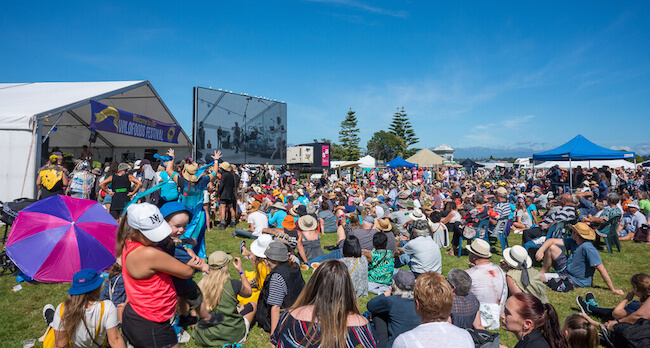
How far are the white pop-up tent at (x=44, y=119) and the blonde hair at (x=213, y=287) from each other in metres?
7.35

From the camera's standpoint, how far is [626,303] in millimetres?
3908

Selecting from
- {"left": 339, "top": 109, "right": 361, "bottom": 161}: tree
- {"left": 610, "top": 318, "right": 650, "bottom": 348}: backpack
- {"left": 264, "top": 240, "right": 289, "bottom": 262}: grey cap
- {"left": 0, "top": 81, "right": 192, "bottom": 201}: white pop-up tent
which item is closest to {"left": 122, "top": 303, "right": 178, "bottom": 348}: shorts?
{"left": 264, "top": 240, "right": 289, "bottom": 262}: grey cap

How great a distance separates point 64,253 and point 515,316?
455 centimetres

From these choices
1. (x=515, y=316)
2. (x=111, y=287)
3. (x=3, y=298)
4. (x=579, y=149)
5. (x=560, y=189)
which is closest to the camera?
(x=515, y=316)

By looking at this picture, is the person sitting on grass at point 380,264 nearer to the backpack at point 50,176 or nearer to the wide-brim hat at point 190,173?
the wide-brim hat at point 190,173

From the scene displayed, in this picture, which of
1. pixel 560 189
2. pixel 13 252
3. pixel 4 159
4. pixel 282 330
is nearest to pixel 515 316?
pixel 282 330

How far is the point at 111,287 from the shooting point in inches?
138

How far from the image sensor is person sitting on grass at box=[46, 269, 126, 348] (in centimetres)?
254

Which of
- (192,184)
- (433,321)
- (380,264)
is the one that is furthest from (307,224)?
(433,321)

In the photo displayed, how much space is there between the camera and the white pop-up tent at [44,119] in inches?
316

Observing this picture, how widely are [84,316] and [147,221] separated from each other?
4.35 feet

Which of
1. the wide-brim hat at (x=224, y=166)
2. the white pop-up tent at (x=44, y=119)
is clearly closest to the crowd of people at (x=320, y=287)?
the white pop-up tent at (x=44, y=119)

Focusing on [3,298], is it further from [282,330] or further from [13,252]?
[282,330]

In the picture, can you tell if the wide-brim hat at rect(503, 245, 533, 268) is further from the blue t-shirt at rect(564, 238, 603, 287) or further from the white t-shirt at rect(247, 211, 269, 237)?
the white t-shirt at rect(247, 211, 269, 237)
